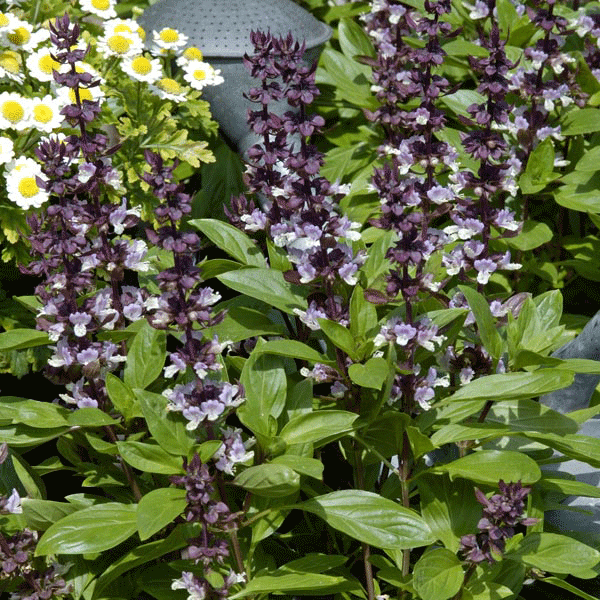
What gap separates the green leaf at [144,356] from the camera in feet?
7.17

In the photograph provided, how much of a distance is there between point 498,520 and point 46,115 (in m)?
1.70

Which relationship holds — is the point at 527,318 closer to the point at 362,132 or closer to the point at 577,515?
the point at 577,515

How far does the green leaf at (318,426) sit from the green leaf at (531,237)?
1199mm

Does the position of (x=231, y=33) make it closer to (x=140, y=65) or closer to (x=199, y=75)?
(x=199, y=75)

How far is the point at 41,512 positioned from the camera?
2105 millimetres

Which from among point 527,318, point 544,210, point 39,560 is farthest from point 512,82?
point 39,560

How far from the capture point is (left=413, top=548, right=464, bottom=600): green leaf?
200 centimetres

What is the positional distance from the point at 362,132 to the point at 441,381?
1803 millimetres

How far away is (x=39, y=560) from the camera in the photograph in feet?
7.25

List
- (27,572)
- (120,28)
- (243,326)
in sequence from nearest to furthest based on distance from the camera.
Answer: (27,572), (243,326), (120,28)

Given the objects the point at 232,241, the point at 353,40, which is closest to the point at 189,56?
the point at 353,40

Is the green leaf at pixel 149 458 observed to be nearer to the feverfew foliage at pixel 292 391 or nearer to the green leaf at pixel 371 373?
the feverfew foliage at pixel 292 391

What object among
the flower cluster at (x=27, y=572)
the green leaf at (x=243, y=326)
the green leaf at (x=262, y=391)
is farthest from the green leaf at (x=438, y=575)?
the flower cluster at (x=27, y=572)

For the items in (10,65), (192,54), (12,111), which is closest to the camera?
(12,111)
